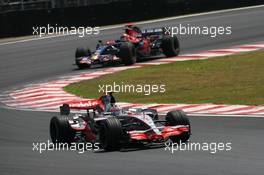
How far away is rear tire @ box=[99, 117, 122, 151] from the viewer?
14659 mm

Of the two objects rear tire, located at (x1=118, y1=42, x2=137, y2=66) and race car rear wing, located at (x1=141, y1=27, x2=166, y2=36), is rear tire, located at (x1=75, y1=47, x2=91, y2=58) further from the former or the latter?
race car rear wing, located at (x1=141, y1=27, x2=166, y2=36)

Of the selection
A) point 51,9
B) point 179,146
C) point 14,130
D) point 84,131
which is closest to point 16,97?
point 14,130

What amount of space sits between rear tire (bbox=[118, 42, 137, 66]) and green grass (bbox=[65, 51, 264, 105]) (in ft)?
3.04

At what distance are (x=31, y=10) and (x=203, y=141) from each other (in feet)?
81.0

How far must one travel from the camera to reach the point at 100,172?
12680 millimetres

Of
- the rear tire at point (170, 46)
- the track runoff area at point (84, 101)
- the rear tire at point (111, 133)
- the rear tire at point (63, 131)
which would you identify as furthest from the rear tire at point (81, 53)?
the rear tire at point (111, 133)

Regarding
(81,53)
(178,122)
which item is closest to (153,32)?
(81,53)

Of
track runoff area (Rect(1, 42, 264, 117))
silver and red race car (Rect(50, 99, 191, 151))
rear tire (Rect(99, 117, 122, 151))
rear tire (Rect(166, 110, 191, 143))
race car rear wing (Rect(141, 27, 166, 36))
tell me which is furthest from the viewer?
race car rear wing (Rect(141, 27, 166, 36))

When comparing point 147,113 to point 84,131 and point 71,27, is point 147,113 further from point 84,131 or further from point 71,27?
point 71,27

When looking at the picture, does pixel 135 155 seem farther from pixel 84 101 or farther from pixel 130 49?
pixel 130 49

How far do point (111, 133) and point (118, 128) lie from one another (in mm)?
145

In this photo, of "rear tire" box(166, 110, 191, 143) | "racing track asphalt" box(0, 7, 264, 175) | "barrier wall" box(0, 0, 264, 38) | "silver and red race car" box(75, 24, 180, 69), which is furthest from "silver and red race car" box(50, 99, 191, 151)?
"barrier wall" box(0, 0, 264, 38)

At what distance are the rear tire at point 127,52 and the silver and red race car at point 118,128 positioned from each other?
43.5 feet

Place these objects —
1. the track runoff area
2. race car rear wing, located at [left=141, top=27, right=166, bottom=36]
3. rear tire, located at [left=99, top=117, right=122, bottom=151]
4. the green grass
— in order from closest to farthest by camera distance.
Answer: rear tire, located at [left=99, top=117, right=122, bottom=151] < the track runoff area < the green grass < race car rear wing, located at [left=141, top=27, right=166, bottom=36]
